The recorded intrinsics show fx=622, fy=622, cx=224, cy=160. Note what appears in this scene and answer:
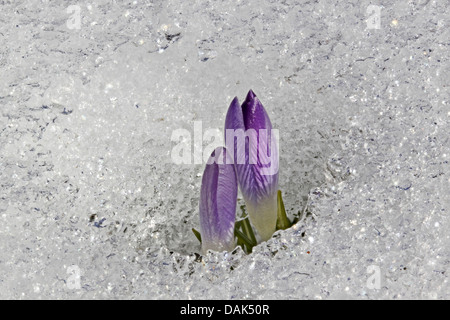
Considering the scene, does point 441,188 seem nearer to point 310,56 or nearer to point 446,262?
point 446,262

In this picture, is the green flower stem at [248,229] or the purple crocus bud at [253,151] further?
the green flower stem at [248,229]

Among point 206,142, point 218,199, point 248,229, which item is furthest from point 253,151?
point 206,142

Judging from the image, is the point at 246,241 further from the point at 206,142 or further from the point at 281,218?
the point at 206,142

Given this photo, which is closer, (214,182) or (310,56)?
(214,182)

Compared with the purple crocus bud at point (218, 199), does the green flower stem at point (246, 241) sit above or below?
below

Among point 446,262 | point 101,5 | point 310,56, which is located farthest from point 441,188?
point 101,5
